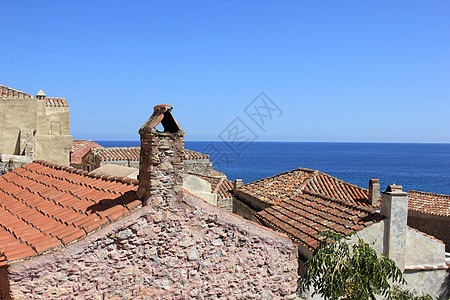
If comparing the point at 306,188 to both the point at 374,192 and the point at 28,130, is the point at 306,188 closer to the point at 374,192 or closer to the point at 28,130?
the point at 374,192

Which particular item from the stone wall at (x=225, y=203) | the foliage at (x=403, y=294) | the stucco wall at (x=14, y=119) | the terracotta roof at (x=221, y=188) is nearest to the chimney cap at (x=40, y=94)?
the stucco wall at (x=14, y=119)

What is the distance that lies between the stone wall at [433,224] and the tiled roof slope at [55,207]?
2156 centimetres

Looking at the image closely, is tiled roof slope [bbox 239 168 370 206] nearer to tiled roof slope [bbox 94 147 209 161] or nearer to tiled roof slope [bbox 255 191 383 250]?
tiled roof slope [bbox 255 191 383 250]

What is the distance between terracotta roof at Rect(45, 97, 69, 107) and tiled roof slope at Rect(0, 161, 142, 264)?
28.7 feet

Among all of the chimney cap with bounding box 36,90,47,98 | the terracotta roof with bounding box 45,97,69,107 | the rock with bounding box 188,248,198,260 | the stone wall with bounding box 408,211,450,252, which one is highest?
the chimney cap with bounding box 36,90,47,98

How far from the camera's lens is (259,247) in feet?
27.2

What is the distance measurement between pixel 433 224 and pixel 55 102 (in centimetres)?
2386

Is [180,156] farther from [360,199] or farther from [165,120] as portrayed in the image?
[360,199]

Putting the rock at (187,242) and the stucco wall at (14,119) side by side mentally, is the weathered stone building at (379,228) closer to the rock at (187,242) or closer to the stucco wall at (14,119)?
the rock at (187,242)

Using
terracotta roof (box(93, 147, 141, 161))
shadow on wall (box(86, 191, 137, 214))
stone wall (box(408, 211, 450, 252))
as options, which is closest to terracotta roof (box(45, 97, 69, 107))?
terracotta roof (box(93, 147, 141, 161))

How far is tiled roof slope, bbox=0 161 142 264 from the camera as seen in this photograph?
255 inches

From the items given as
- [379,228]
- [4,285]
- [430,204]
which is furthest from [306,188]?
[4,285]

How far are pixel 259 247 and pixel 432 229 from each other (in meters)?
20.0

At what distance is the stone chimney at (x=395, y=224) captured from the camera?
1170cm
